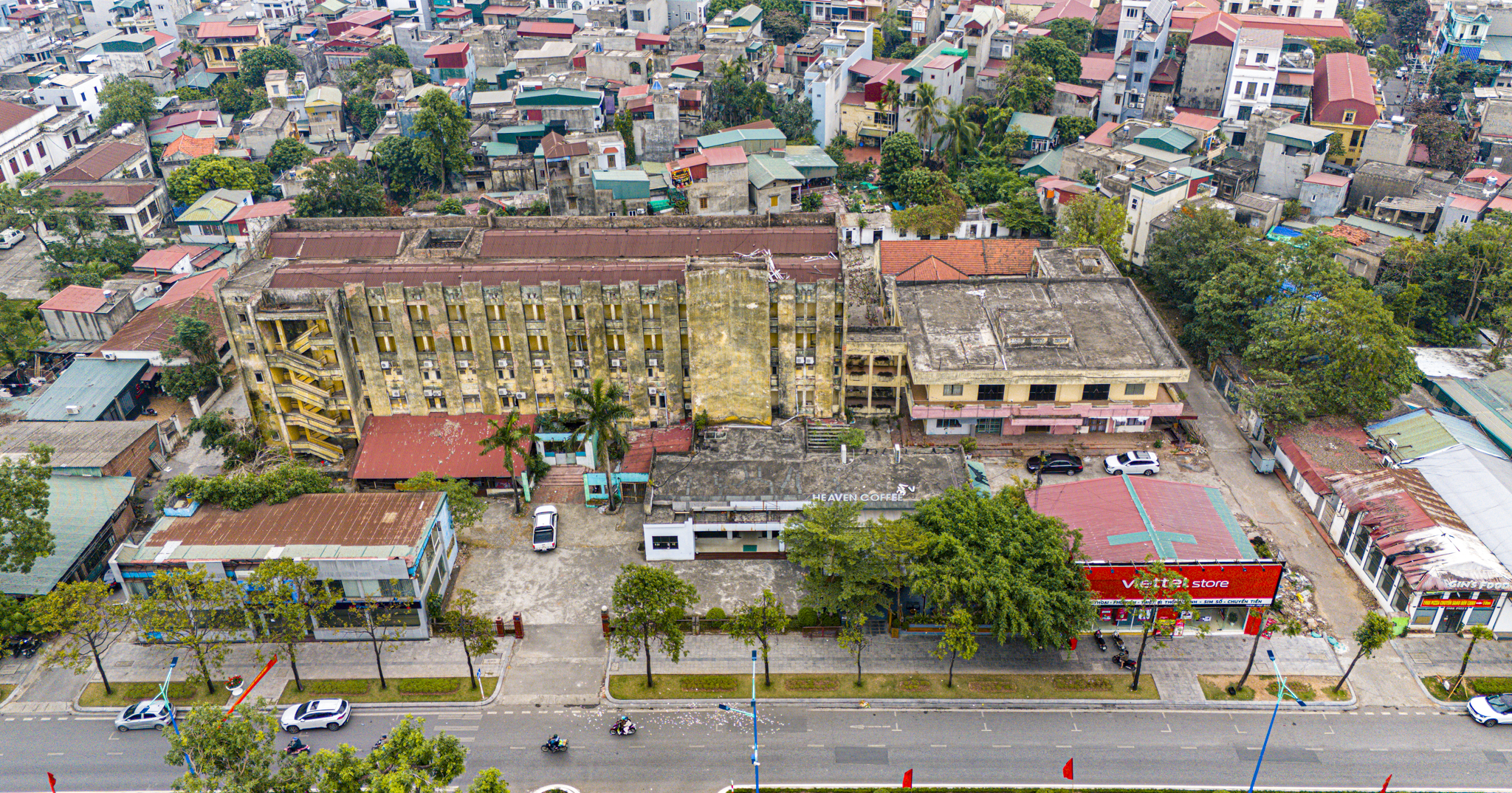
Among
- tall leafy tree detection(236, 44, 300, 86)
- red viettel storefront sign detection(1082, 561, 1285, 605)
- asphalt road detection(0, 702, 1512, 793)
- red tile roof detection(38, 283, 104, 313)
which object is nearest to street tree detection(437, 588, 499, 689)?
asphalt road detection(0, 702, 1512, 793)

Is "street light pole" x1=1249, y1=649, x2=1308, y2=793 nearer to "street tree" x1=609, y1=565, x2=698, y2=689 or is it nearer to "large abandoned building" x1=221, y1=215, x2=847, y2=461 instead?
"street tree" x1=609, y1=565, x2=698, y2=689

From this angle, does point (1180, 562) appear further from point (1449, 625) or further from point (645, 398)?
point (645, 398)

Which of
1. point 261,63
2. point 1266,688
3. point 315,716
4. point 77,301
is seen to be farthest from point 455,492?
point 261,63

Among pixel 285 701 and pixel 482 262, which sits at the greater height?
pixel 482 262

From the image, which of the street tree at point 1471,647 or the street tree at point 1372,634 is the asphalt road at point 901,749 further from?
the street tree at point 1372,634

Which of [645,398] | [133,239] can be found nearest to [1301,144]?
[645,398]

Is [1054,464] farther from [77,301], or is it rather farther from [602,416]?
[77,301]
